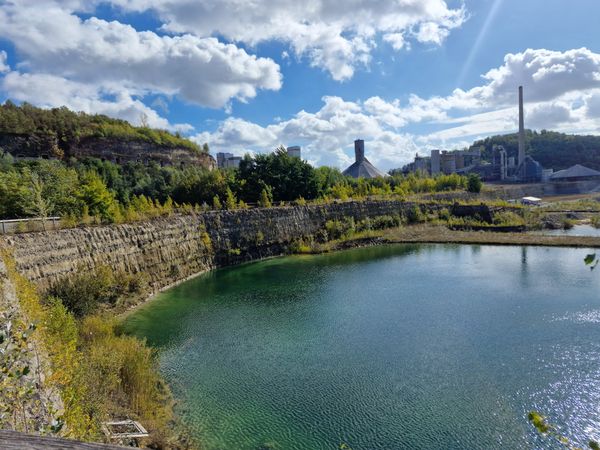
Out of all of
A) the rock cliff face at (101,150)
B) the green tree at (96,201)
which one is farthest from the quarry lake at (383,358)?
the rock cliff face at (101,150)

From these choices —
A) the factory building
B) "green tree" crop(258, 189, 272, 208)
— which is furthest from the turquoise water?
the factory building

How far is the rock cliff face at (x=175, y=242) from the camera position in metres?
19.5

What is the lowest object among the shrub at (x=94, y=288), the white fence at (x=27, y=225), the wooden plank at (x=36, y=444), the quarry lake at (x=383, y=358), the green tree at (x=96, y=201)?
the quarry lake at (x=383, y=358)

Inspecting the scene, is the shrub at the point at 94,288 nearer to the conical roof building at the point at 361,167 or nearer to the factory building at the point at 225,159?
the conical roof building at the point at 361,167

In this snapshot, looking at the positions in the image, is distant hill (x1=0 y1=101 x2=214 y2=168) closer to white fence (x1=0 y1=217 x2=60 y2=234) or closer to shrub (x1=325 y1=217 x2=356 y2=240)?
shrub (x1=325 y1=217 x2=356 y2=240)

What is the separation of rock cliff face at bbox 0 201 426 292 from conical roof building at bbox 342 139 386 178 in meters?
39.9

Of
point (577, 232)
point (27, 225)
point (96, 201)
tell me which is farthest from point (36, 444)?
point (577, 232)

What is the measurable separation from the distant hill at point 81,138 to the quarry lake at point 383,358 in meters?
33.3

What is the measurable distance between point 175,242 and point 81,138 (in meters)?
31.2

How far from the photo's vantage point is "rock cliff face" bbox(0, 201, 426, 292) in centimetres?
1952

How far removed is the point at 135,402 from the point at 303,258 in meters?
26.0

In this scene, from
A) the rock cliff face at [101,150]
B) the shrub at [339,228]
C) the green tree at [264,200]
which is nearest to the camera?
the green tree at [264,200]

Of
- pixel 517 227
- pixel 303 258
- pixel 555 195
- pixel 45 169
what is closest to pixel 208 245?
pixel 303 258

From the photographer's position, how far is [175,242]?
2948cm
